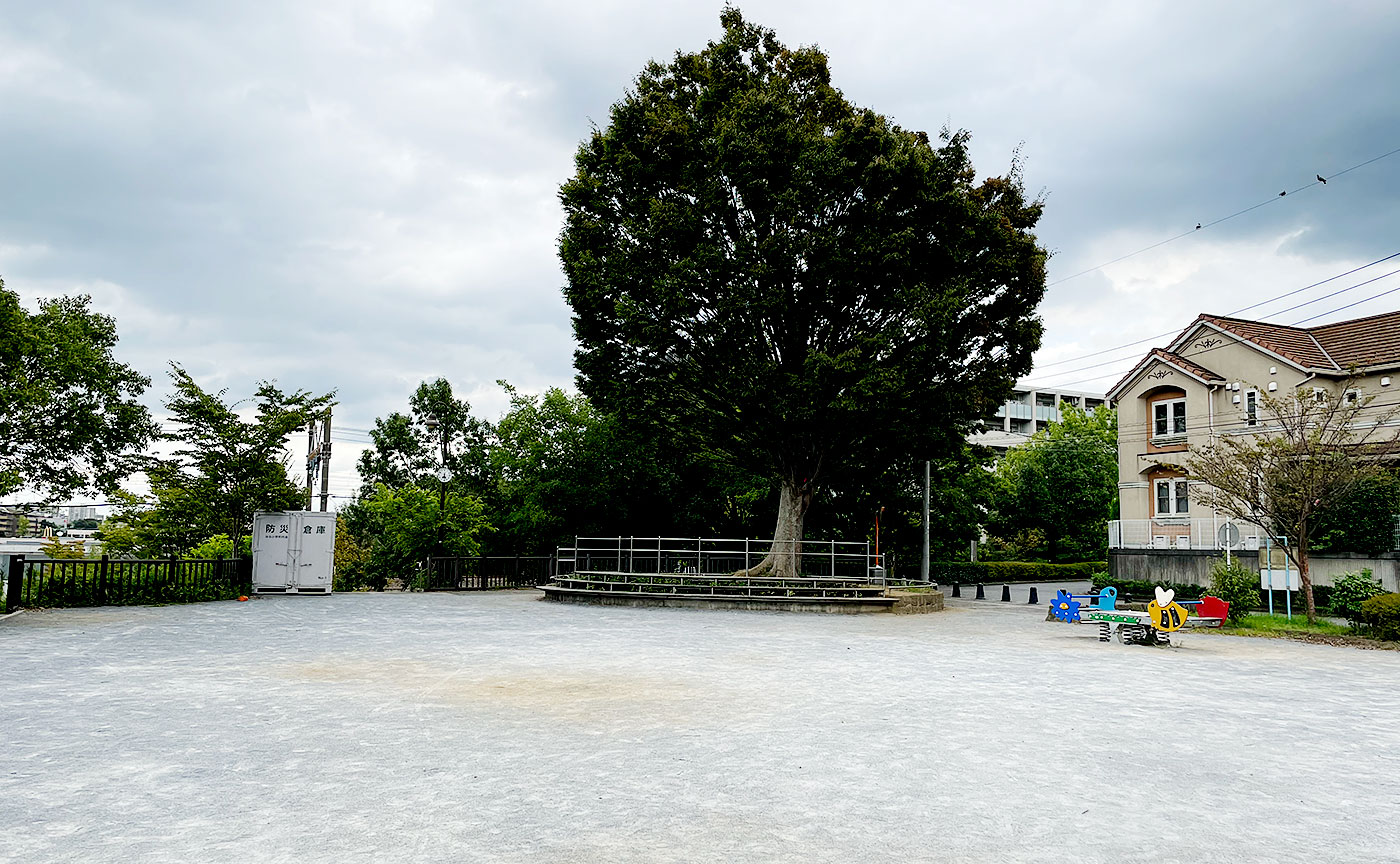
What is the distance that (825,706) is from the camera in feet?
31.4

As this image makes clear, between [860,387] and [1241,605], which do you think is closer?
[1241,605]

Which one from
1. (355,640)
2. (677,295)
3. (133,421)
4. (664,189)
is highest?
(664,189)

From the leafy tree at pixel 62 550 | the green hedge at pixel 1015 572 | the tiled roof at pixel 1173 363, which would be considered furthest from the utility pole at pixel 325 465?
the tiled roof at pixel 1173 363

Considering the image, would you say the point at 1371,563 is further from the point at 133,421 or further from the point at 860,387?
the point at 133,421

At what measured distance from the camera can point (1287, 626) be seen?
→ 65.7ft

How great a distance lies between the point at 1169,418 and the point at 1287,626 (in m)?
18.2

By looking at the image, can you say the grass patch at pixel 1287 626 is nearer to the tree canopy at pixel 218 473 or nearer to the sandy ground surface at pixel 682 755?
the sandy ground surface at pixel 682 755

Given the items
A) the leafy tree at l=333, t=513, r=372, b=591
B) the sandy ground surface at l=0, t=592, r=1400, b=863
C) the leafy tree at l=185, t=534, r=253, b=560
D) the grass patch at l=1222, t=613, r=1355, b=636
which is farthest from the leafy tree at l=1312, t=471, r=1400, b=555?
the leafy tree at l=185, t=534, r=253, b=560

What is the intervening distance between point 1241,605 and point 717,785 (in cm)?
1942

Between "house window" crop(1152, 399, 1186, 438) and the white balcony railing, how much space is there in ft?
12.2

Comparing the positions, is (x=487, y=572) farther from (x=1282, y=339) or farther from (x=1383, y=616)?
(x=1282, y=339)

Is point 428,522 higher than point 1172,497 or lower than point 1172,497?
lower

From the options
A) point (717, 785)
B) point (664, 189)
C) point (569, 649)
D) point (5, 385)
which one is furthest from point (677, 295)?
point (717, 785)

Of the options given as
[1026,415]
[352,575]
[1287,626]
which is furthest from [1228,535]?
[1026,415]
